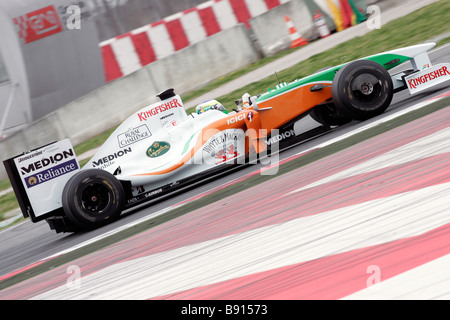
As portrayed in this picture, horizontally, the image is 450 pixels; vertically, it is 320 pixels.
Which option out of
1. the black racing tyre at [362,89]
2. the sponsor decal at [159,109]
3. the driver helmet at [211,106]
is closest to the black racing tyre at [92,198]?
the sponsor decal at [159,109]

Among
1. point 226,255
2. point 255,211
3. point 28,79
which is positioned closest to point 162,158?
point 255,211

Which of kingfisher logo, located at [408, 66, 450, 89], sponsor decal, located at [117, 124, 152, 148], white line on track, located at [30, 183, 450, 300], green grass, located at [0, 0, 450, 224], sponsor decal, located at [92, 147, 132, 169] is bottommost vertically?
white line on track, located at [30, 183, 450, 300]

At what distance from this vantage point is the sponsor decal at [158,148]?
7.50 meters

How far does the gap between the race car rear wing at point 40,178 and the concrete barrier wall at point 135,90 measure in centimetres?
714

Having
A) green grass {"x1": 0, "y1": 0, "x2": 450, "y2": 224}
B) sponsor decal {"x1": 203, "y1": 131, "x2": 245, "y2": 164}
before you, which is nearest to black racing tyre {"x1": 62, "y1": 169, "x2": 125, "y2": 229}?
sponsor decal {"x1": 203, "y1": 131, "x2": 245, "y2": 164}

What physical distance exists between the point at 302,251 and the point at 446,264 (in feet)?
→ 3.06

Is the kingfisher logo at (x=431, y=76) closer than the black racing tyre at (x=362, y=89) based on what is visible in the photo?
No

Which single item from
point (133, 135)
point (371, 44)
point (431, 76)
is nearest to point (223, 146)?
point (133, 135)

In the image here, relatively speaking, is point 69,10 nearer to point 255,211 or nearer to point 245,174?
point 245,174

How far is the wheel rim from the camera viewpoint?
7.12 metres

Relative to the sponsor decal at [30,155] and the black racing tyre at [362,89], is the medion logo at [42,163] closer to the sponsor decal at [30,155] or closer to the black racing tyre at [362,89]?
the sponsor decal at [30,155]

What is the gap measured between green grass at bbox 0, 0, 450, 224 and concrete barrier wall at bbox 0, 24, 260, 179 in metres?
0.68

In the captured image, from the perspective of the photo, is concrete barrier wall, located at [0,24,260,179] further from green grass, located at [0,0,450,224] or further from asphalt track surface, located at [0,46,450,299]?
asphalt track surface, located at [0,46,450,299]

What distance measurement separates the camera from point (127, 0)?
17703 mm
